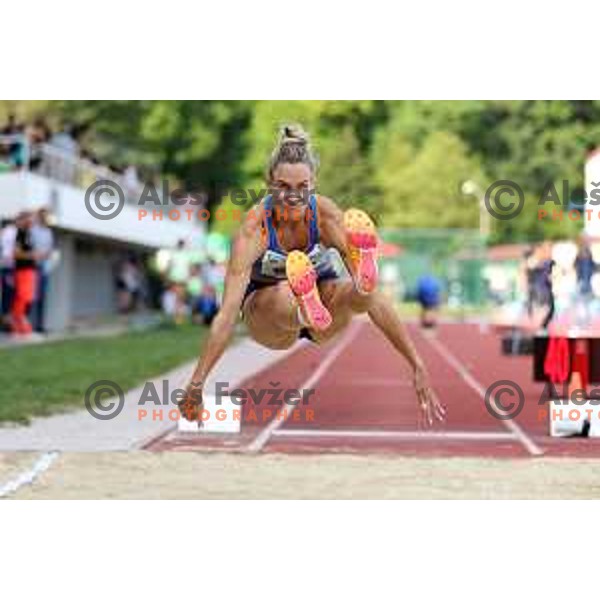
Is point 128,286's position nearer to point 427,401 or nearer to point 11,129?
point 11,129

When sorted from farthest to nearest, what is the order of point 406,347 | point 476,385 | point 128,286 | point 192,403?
point 128,286, point 476,385, point 406,347, point 192,403

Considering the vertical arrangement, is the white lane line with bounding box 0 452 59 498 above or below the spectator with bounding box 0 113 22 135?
below

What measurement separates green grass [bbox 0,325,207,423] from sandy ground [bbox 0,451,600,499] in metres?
1.77

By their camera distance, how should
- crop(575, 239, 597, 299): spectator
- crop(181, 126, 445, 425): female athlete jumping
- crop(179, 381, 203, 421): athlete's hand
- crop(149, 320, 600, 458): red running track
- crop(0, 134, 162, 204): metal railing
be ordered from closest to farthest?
crop(179, 381, 203, 421): athlete's hand → crop(181, 126, 445, 425): female athlete jumping → crop(149, 320, 600, 458): red running track → crop(575, 239, 597, 299): spectator → crop(0, 134, 162, 204): metal railing

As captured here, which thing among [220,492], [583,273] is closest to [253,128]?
[583,273]

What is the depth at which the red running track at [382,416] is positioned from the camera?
8.33 meters

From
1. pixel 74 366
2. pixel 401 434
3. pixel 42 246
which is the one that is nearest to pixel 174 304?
pixel 42 246

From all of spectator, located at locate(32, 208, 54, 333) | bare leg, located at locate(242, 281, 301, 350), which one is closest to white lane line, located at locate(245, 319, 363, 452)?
bare leg, located at locate(242, 281, 301, 350)

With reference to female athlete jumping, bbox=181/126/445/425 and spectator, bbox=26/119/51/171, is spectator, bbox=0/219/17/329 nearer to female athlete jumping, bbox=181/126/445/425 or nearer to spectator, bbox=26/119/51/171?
spectator, bbox=26/119/51/171

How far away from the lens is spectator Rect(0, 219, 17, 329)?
48.9 feet

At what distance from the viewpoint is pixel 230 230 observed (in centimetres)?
2339

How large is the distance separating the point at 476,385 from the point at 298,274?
24.4 feet

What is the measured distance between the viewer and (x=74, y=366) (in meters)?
13.1

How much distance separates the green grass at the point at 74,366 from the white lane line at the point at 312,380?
1.48 meters
